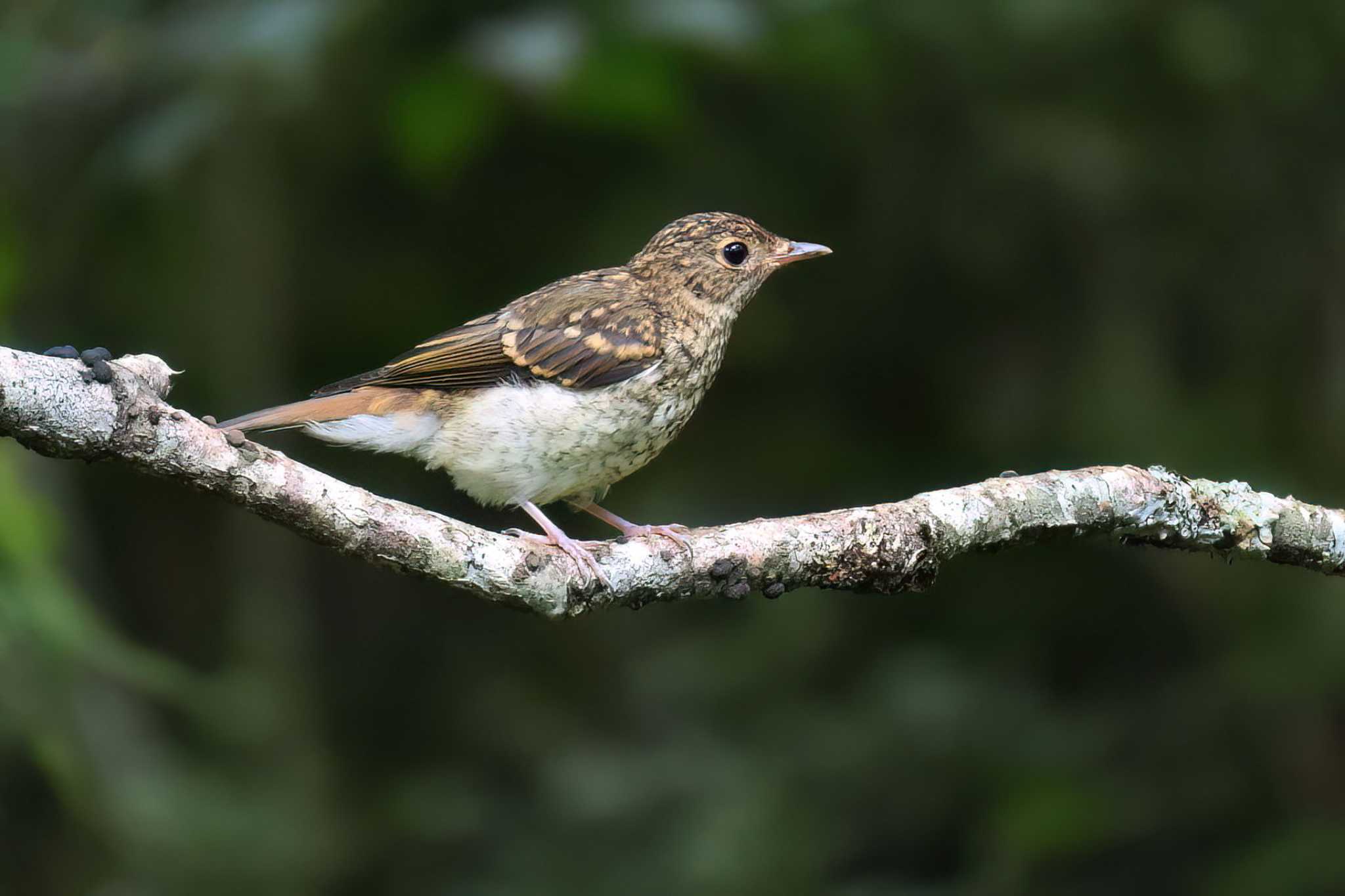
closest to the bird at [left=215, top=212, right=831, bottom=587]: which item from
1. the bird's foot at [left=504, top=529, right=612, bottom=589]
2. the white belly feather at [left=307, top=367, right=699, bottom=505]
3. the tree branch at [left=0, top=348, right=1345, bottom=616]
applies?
the white belly feather at [left=307, top=367, right=699, bottom=505]

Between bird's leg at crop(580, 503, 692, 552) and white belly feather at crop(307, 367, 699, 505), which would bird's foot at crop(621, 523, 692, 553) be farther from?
white belly feather at crop(307, 367, 699, 505)

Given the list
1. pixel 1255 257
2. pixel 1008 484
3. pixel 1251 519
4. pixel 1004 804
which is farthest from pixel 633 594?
pixel 1255 257

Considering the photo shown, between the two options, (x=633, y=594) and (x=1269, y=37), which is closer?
(x=633, y=594)

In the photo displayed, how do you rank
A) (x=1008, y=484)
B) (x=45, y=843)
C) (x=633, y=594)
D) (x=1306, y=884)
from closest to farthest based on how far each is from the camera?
(x=633, y=594)
(x=1008, y=484)
(x=1306, y=884)
(x=45, y=843)

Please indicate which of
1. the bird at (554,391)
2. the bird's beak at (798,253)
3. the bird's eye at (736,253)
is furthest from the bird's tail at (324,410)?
the bird's beak at (798,253)

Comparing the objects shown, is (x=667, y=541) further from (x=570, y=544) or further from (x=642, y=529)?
(x=642, y=529)

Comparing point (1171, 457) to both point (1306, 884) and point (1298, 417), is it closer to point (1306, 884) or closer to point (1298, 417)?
point (1298, 417)

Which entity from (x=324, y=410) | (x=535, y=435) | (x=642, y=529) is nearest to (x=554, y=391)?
(x=535, y=435)
